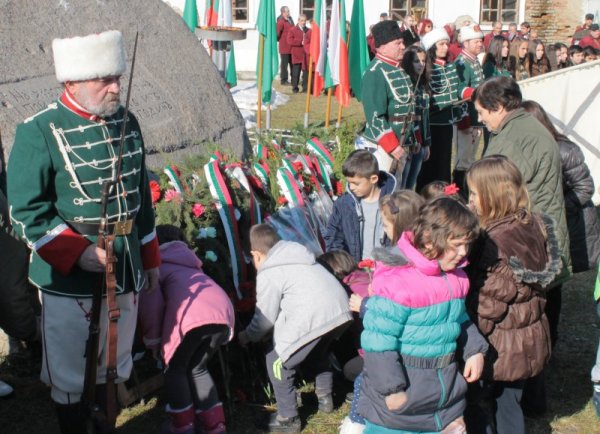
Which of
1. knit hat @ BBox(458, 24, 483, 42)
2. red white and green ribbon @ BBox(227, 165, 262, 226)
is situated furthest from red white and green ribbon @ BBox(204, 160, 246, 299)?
knit hat @ BBox(458, 24, 483, 42)

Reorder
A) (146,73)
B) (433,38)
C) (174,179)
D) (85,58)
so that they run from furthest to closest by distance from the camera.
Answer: (433,38) < (146,73) < (174,179) < (85,58)

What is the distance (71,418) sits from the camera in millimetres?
3689

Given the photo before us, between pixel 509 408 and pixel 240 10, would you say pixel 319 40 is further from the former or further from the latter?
pixel 240 10

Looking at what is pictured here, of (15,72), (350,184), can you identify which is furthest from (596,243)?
(15,72)

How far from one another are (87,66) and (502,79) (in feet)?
8.42

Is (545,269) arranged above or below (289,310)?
above

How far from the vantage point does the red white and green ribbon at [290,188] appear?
5418 millimetres

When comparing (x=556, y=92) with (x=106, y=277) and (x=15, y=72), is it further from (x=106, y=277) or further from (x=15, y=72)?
(x=106, y=277)

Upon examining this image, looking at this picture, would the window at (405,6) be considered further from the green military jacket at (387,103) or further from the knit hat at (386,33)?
the green military jacket at (387,103)

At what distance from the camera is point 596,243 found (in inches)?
210

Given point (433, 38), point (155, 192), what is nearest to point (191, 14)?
point (433, 38)

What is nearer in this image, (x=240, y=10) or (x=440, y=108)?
(x=440, y=108)

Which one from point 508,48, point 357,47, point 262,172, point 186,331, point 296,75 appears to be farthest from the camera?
point 296,75

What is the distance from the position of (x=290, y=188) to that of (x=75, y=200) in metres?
2.19
